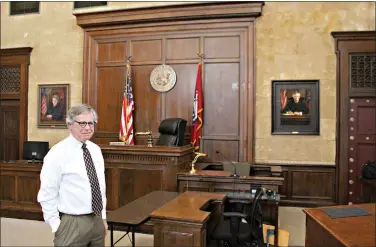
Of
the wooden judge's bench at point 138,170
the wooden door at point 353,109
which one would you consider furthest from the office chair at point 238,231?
the wooden door at point 353,109

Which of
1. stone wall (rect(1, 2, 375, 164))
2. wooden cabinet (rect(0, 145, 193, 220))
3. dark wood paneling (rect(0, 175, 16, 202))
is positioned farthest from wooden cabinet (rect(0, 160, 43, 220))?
stone wall (rect(1, 2, 375, 164))

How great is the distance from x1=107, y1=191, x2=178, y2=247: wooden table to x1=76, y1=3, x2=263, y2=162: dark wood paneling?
2.65 metres

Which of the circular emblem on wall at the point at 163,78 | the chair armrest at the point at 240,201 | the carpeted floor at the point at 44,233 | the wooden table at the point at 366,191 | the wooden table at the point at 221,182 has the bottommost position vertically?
the carpeted floor at the point at 44,233

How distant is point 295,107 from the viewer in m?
5.63

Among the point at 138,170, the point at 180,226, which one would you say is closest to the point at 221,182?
the point at 138,170

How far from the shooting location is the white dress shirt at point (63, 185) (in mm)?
1918

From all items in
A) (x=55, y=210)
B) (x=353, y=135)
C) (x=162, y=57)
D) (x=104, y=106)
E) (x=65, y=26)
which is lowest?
(x=55, y=210)

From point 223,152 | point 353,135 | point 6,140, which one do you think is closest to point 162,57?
point 223,152

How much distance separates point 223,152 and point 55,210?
13.8 ft

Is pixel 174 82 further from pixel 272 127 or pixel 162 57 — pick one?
pixel 272 127

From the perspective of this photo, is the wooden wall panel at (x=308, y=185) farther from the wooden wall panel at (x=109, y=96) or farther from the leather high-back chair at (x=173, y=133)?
the wooden wall panel at (x=109, y=96)

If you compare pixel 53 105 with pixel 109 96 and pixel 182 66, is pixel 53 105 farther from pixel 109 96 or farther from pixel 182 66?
pixel 182 66

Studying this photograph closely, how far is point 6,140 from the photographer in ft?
24.0

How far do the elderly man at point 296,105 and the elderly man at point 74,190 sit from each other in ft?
14.2
